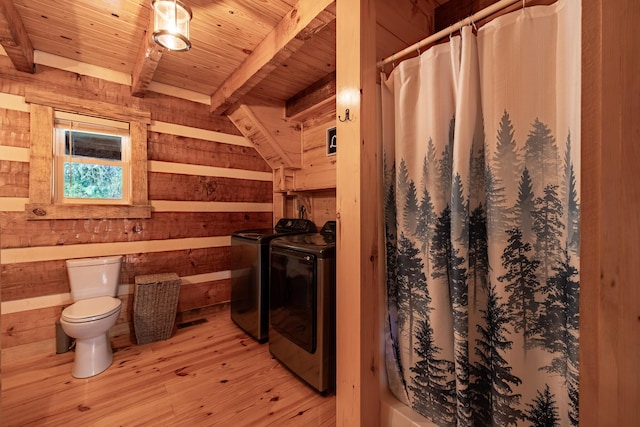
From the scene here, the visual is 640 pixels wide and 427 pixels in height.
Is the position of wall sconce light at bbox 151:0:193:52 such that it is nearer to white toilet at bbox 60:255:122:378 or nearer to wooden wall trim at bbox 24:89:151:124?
wooden wall trim at bbox 24:89:151:124

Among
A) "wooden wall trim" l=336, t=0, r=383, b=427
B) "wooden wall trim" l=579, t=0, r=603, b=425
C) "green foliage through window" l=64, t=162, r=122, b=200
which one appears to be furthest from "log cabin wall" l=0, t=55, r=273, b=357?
"wooden wall trim" l=579, t=0, r=603, b=425

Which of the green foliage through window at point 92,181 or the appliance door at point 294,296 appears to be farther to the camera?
the green foliage through window at point 92,181

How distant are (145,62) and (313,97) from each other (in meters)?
1.40

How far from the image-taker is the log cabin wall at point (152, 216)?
1.93 meters

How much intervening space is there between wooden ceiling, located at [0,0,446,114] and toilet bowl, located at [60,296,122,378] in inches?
70.2

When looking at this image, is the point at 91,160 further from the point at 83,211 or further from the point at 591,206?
the point at 591,206

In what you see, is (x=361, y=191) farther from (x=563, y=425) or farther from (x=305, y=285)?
(x=563, y=425)

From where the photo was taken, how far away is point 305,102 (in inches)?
106

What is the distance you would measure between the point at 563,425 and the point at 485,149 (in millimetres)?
973

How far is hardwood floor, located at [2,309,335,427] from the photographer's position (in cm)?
142

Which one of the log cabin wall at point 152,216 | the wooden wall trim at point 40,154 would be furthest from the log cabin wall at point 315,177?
the wooden wall trim at point 40,154

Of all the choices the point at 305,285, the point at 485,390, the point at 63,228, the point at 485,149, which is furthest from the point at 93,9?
the point at 485,390

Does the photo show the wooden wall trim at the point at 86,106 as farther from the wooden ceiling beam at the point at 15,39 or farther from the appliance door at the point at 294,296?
the appliance door at the point at 294,296

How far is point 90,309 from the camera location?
181cm
